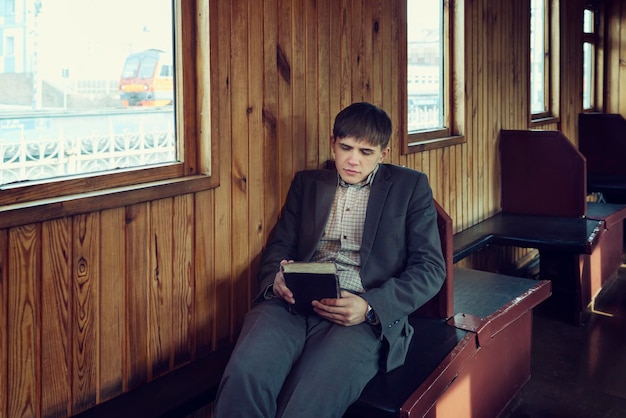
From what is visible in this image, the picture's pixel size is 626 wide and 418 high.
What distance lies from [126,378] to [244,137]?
880mm

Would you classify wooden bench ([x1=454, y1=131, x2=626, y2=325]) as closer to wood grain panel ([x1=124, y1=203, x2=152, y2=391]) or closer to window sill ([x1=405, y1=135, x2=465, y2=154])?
window sill ([x1=405, y1=135, x2=465, y2=154])

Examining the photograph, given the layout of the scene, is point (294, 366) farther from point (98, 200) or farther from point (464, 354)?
point (98, 200)

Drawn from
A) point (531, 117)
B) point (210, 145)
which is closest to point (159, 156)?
point (210, 145)

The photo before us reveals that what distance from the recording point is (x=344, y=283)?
7.61ft

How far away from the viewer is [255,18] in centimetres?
241

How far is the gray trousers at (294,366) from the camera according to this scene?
1827 millimetres

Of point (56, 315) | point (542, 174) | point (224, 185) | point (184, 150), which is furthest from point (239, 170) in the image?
point (542, 174)

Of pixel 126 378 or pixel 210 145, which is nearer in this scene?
pixel 126 378

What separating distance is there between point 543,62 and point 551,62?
0.07 m

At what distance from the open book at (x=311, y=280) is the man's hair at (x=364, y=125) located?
539 millimetres

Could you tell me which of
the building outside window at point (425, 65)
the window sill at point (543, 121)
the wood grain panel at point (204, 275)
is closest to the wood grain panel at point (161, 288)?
the wood grain panel at point (204, 275)

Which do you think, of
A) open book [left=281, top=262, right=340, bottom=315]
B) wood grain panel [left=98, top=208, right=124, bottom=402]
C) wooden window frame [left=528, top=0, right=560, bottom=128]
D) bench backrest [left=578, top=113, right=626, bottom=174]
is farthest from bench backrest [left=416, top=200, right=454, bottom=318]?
bench backrest [left=578, top=113, right=626, bottom=174]

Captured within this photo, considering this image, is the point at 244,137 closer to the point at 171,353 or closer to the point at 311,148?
the point at 311,148

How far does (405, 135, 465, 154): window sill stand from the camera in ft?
11.7
